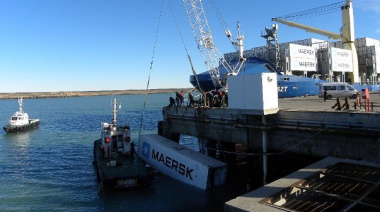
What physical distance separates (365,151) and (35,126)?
68481 mm

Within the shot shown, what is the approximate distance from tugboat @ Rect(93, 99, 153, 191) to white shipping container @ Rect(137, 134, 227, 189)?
66.1 inches

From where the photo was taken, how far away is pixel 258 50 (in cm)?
6944

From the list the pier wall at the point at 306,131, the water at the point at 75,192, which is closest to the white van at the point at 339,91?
the pier wall at the point at 306,131

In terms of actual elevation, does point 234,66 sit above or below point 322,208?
above

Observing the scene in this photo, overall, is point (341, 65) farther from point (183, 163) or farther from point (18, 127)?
point (18, 127)

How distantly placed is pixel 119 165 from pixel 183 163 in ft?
17.7

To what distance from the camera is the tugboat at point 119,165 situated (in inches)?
899

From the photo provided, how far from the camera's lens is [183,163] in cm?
2403

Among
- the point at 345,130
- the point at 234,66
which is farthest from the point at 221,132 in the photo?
the point at 234,66

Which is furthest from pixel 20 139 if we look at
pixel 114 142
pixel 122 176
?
pixel 122 176

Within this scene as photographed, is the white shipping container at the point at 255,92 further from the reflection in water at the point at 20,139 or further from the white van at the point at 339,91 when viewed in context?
the reflection in water at the point at 20,139

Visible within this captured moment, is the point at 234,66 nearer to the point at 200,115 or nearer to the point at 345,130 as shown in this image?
the point at 200,115

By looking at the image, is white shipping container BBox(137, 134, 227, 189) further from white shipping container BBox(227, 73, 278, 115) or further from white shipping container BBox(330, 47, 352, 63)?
white shipping container BBox(330, 47, 352, 63)

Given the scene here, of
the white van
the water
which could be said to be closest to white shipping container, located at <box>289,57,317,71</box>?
the white van
